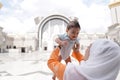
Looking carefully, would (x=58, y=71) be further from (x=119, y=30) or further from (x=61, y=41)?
(x=119, y=30)

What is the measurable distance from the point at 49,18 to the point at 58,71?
1153 inches

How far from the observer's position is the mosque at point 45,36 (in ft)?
77.2

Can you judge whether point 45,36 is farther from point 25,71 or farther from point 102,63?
point 102,63

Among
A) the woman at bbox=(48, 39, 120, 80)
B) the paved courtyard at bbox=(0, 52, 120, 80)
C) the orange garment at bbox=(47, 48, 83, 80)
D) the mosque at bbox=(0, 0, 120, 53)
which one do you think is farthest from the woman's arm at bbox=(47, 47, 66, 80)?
the mosque at bbox=(0, 0, 120, 53)

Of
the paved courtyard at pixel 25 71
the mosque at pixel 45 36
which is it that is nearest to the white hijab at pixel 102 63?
the paved courtyard at pixel 25 71

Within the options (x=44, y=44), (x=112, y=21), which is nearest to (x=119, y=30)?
(x=112, y=21)

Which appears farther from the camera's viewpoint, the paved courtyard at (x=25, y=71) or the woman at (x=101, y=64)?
the paved courtyard at (x=25, y=71)

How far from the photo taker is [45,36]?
3036 cm

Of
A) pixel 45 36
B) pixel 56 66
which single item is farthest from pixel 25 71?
pixel 45 36

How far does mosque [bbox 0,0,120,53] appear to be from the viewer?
77.2 feet

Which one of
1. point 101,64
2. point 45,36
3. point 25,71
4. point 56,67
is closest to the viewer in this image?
point 101,64

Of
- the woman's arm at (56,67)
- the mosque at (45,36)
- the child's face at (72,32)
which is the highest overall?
the mosque at (45,36)

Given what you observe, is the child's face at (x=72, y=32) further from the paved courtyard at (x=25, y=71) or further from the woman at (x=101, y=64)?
the paved courtyard at (x=25, y=71)

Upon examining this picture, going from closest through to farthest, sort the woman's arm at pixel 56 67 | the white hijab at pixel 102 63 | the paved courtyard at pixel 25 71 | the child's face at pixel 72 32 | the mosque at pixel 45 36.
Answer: the white hijab at pixel 102 63, the woman's arm at pixel 56 67, the child's face at pixel 72 32, the paved courtyard at pixel 25 71, the mosque at pixel 45 36
